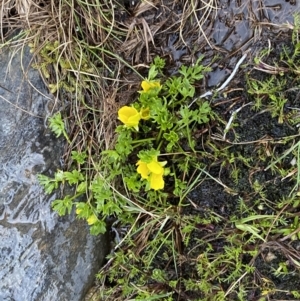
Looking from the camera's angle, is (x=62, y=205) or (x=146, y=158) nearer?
(x=146, y=158)

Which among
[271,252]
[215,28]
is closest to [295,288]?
[271,252]

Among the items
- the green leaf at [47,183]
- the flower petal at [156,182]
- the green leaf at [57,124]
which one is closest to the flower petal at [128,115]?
the flower petal at [156,182]

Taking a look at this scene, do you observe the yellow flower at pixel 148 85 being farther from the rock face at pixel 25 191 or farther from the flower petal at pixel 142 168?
the rock face at pixel 25 191

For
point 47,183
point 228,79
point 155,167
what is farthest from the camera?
point 47,183

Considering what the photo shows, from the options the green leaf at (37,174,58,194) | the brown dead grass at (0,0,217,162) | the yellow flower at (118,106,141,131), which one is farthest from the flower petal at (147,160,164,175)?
the green leaf at (37,174,58,194)

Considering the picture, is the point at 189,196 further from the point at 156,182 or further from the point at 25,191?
the point at 25,191

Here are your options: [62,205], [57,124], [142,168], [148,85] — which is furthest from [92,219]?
[148,85]

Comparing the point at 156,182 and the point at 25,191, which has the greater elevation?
the point at 156,182

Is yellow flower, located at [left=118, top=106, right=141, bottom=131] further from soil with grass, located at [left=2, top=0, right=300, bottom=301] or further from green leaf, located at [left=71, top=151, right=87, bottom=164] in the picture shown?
green leaf, located at [left=71, top=151, right=87, bottom=164]
